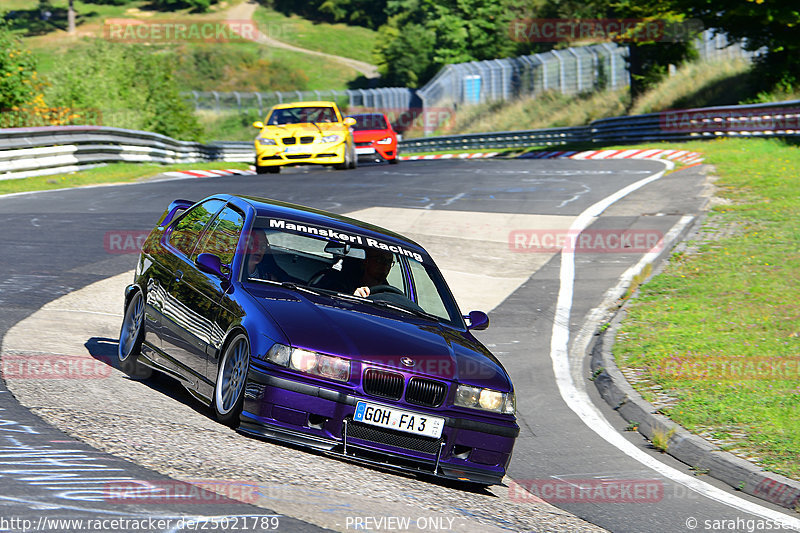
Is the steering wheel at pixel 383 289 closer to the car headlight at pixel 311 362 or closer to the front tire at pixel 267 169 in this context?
the car headlight at pixel 311 362

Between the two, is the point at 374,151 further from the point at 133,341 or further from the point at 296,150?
the point at 133,341

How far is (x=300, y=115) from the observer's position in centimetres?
2706

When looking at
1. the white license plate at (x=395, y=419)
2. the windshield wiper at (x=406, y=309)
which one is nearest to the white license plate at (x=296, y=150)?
the windshield wiper at (x=406, y=309)

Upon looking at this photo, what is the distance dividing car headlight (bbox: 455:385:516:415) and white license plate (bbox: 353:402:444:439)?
0.26m

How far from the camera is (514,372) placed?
33.6ft

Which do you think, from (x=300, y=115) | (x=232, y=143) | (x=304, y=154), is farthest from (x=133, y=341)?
(x=232, y=143)

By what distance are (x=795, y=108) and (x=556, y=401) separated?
2241 centimetres

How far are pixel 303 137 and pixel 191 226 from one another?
1850cm

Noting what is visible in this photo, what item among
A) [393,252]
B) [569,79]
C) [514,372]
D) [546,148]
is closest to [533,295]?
[514,372]

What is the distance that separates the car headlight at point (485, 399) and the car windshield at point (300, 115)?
20.9m

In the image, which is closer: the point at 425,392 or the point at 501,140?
the point at 425,392

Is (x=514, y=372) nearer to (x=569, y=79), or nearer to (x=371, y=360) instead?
(x=371, y=360)

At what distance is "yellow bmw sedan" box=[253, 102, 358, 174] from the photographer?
26523mm

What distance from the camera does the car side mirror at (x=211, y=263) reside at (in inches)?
281
